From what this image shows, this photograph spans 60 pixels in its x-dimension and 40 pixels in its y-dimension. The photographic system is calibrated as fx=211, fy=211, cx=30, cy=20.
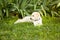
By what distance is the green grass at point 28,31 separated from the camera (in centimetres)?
324

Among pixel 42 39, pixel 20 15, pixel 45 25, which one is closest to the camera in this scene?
pixel 42 39

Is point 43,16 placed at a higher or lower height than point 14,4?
lower

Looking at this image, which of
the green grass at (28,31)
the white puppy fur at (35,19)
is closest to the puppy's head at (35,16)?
the white puppy fur at (35,19)

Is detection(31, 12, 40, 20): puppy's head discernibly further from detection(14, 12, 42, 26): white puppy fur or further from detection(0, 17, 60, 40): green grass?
detection(0, 17, 60, 40): green grass

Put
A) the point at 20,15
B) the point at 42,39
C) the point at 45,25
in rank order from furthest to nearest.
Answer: the point at 20,15, the point at 45,25, the point at 42,39

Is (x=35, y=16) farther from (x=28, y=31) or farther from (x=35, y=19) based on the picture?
(x=28, y=31)

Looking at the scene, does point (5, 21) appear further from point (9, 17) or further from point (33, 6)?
point (33, 6)

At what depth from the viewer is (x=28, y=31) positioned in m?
3.37

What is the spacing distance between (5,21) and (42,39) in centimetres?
80

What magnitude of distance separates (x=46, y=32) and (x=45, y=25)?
228mm

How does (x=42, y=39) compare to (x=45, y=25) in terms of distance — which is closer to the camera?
(x=42, y=39)

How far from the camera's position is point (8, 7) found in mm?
3789

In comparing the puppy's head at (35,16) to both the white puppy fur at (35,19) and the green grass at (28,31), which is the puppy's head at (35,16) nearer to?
the white puppy fur at (35,19)

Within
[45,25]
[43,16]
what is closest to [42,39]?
[45,25]
